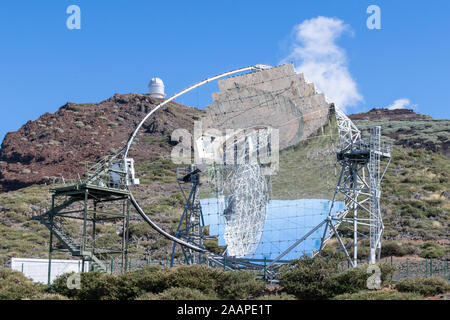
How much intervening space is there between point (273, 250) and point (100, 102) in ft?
357

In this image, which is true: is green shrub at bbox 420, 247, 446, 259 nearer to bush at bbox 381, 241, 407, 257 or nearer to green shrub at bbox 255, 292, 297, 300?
bush at bbox 381, 241, 407, 257

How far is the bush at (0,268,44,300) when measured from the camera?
28016 mm

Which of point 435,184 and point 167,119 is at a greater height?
point 167,119

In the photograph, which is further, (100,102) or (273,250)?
(100,102)

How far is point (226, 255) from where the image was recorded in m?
34.2

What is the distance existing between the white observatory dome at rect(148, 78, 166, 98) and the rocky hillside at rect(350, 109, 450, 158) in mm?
39279

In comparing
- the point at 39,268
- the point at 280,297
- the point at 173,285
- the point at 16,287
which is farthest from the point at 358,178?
the point at 39,268

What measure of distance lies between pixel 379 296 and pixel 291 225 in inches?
326

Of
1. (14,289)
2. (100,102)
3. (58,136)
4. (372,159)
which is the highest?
(100,102)

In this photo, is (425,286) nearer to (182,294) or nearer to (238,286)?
(238,286)

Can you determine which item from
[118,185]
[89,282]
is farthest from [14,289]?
[118,185]

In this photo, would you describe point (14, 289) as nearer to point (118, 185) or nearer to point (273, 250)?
point (118, 185)

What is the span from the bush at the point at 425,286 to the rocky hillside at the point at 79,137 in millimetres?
77435
